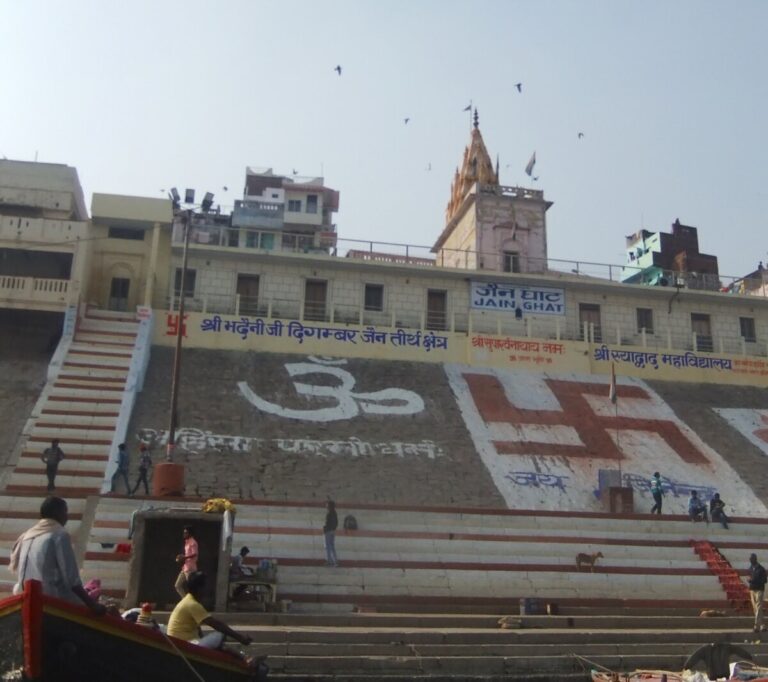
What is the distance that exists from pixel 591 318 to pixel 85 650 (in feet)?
91.7

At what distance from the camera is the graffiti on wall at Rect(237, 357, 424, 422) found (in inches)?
915

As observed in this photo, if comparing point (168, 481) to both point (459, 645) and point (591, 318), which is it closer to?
point (459, 645)

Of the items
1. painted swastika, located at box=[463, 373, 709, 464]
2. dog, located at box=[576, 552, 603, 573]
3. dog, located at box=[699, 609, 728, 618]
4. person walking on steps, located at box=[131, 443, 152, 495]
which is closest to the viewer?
dog, located at box=[699, 609, 728, 618]

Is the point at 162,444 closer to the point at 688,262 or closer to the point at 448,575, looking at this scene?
the point at 448,575

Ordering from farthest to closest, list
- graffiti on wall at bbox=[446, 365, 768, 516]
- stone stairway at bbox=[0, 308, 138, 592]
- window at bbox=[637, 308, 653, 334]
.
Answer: window at bbox=[637, 308, 653, 334]
graffiti on wall at bbox=[446, 365, 768, 516]
stone stairway at bbox=[0, 308, 138, 592]

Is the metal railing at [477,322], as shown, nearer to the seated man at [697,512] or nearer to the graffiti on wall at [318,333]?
the graffiti on wall at [318,333]

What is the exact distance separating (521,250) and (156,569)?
27.3 metres

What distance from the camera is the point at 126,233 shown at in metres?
Answer: 29.4

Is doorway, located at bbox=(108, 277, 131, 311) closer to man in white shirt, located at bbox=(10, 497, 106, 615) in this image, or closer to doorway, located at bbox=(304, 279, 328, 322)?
doorway, located at bbox=(304, 279, 328, 322)

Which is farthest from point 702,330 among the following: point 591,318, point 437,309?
point 437,309

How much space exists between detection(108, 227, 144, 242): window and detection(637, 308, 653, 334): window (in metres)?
18.6

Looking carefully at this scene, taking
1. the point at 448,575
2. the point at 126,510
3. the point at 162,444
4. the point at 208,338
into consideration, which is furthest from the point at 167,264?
the point at 448,575

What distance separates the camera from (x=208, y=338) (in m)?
26.8

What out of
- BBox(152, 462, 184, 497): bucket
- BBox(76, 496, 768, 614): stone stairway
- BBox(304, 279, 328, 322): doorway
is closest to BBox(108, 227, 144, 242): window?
BBox(304, 279, 328, 322): doorway
